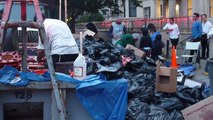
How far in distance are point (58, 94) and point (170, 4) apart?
32858 mm

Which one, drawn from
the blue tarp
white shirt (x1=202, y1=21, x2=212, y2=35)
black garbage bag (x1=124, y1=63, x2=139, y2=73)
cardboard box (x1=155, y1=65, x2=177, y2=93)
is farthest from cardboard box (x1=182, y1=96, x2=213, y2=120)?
white shirt (x1=202, y1=21, x2=212, y2=35)

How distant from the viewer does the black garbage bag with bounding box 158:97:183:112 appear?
6.51 meters

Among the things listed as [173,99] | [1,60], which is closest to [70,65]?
[1,60]

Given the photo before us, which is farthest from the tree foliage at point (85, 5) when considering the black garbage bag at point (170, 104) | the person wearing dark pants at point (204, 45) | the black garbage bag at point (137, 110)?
the black garbage bag at point (137, 110)

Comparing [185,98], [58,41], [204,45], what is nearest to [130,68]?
[185,98]

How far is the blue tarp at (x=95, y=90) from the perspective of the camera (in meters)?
4.64

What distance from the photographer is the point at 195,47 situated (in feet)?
44.1

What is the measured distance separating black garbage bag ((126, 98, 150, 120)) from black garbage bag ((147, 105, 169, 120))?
0.23 feet

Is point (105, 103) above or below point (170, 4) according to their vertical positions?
below

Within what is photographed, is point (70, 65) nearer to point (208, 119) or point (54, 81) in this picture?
point (54, 81)

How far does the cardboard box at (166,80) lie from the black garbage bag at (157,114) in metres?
0.71

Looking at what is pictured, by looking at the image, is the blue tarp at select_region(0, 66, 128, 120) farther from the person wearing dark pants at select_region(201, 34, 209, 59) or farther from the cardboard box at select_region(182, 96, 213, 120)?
the person wearing dark pants at select_region(201, 34, 209, 59)

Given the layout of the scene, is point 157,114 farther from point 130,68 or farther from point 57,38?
point 130,68

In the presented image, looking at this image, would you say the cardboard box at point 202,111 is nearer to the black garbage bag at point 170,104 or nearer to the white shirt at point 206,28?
the black garbage bag at point 170,104
